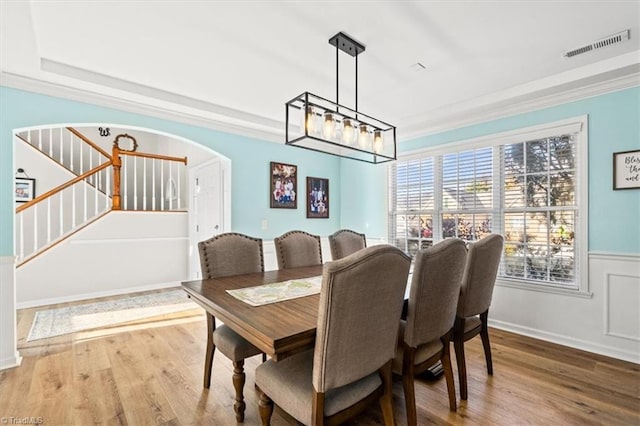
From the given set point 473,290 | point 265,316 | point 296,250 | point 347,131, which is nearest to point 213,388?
point 265,316

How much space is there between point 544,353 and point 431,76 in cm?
270

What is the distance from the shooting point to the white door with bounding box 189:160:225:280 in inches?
172

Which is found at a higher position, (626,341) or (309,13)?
(309,13)

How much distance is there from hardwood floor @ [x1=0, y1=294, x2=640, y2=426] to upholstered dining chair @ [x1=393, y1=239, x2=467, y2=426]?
421 millimetres

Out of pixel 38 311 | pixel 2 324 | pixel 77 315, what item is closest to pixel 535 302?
pixel 2 324

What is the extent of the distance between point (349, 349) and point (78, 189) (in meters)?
5.97

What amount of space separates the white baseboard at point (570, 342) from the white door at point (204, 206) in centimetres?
357

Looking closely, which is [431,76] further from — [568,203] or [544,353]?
[544,353]

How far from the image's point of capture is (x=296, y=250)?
301 cm

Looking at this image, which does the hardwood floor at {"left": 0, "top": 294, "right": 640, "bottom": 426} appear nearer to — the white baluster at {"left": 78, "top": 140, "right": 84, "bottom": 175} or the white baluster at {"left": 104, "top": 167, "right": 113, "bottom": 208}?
the white baluster at {"left": 104, "top": 167, "right": 113, "bottom": 208}

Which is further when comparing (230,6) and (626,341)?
(626,341)

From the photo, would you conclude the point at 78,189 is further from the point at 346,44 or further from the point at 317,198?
the point at 346,44

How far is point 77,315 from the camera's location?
149 inches

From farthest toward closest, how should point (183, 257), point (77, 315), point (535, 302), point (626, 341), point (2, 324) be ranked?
point (183, 257), point (77, 315), point (535, 302), point (626, 341), point (2, 324)
